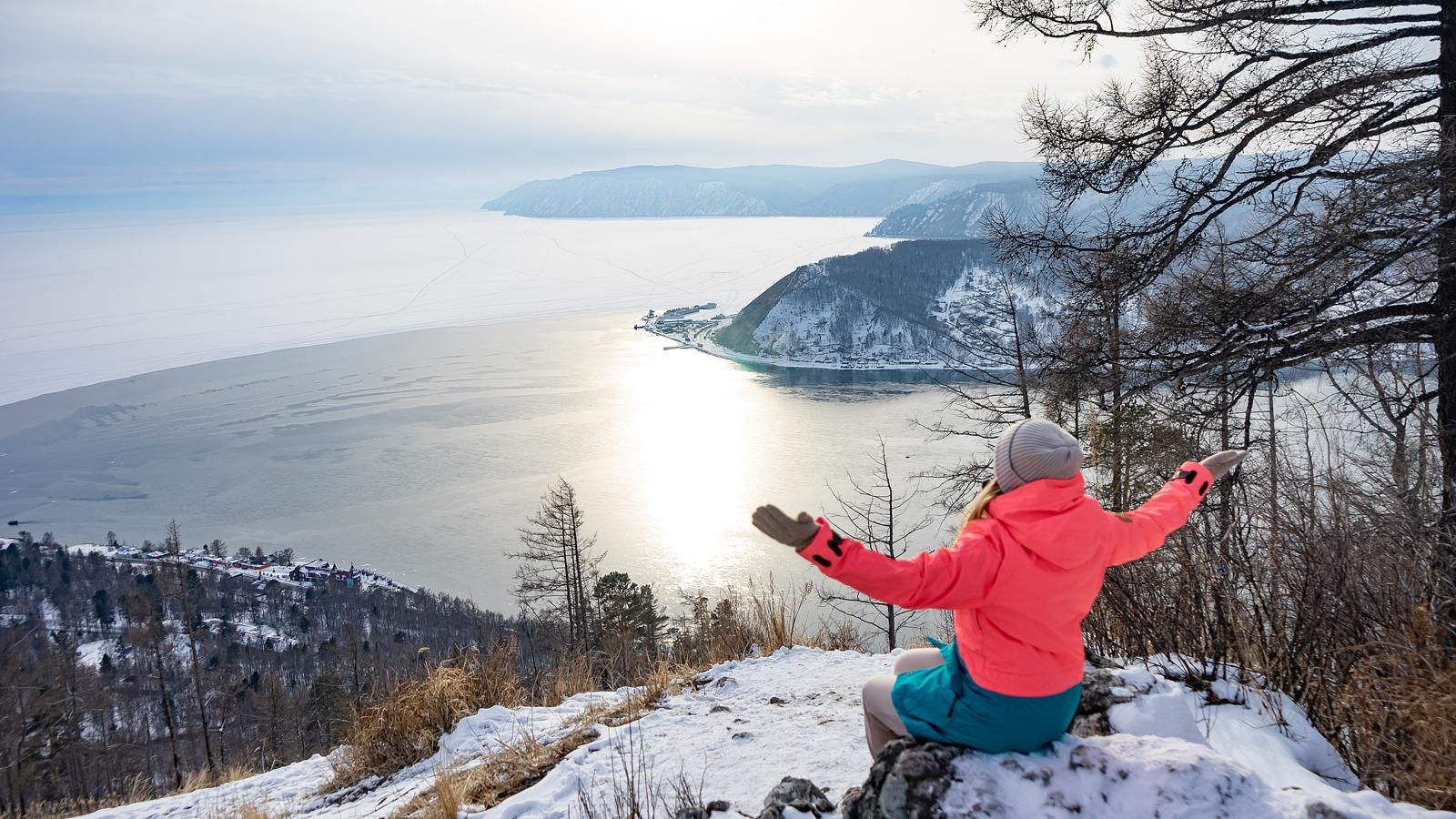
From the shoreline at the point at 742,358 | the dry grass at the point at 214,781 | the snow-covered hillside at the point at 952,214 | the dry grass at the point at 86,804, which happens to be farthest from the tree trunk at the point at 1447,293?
the snow-covered hillside at the point at 952,214

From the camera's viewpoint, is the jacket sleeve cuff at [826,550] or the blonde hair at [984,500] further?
the blonde hair at [984,500]

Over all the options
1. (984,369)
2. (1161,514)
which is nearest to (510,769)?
(1161,514)

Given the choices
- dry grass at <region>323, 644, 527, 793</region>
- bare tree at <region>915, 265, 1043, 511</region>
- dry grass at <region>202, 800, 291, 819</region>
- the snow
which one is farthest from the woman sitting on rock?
the snow

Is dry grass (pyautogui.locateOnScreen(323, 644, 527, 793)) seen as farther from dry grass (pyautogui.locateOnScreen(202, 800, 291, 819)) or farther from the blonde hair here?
the blonde hair

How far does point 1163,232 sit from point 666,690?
513 cm

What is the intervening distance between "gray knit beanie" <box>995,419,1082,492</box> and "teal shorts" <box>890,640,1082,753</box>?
611mm

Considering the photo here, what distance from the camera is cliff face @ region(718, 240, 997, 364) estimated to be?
88.6m

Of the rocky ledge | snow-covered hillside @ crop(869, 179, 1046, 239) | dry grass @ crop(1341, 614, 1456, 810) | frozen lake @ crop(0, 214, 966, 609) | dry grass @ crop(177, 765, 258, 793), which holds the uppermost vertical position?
snow-covered hillside @ crop(869, 179, 1046, 239)

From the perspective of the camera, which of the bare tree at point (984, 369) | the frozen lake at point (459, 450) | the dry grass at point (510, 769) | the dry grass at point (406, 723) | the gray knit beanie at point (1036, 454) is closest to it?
the gray knit beanie at point (1036, 454)

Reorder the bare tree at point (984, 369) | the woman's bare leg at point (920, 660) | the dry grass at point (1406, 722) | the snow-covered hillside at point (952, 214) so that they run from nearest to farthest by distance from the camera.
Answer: the dry grass at point (1406, 722)
the woman's bare leg at point (920, 660)
the bare tree at point (984, 369)
the snow-covered hillside at point (952, 214)

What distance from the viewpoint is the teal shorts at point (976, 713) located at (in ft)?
7.34

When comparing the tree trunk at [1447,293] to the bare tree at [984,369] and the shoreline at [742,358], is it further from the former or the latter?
the shoreline at [742,358]

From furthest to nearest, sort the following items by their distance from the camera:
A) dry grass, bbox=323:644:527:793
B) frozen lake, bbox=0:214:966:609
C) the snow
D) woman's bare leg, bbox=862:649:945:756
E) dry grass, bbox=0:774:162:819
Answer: the snow
frozen lake, bbox=0:214:966:609
dry grass, bbox=0:774:162:819
dry grass, bbox=323:644:527:793
woman's bare leg, bbox=862:649:945:756

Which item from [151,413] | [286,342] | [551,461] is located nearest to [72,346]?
[286,342]
